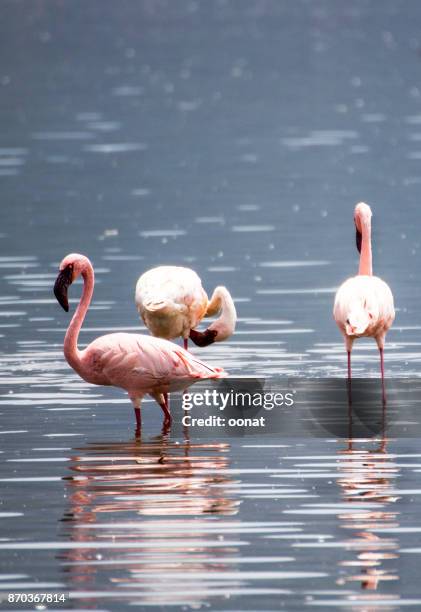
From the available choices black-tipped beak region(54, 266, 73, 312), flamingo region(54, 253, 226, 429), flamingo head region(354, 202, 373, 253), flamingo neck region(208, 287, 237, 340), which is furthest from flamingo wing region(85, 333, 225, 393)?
flamingo head region(354, 202, 373, 253)

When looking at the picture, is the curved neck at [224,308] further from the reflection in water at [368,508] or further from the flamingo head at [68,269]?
the reflection in water at [368,508]

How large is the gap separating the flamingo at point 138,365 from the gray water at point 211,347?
13.8 inches

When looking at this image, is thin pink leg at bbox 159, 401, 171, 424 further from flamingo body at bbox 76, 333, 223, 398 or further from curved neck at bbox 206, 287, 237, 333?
curved neck at bbox 206, 287, 237, 333

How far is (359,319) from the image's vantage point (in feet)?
47.8

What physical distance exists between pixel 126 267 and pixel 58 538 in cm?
1129

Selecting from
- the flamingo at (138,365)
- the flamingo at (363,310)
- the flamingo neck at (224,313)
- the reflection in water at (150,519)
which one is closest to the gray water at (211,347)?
the reflection in water at (150,519)

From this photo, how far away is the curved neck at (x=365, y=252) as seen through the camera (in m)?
16.1

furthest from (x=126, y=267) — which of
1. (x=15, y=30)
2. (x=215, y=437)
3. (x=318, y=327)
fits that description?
(x=15, y=30)

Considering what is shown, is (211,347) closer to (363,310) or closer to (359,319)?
(363,310)

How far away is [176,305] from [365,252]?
187cm

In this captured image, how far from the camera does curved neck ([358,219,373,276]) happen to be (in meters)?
16.1

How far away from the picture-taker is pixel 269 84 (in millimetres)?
58562

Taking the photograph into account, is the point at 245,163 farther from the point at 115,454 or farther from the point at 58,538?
the point at 58,538

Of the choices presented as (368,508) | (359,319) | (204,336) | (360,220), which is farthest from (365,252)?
(368,508)
